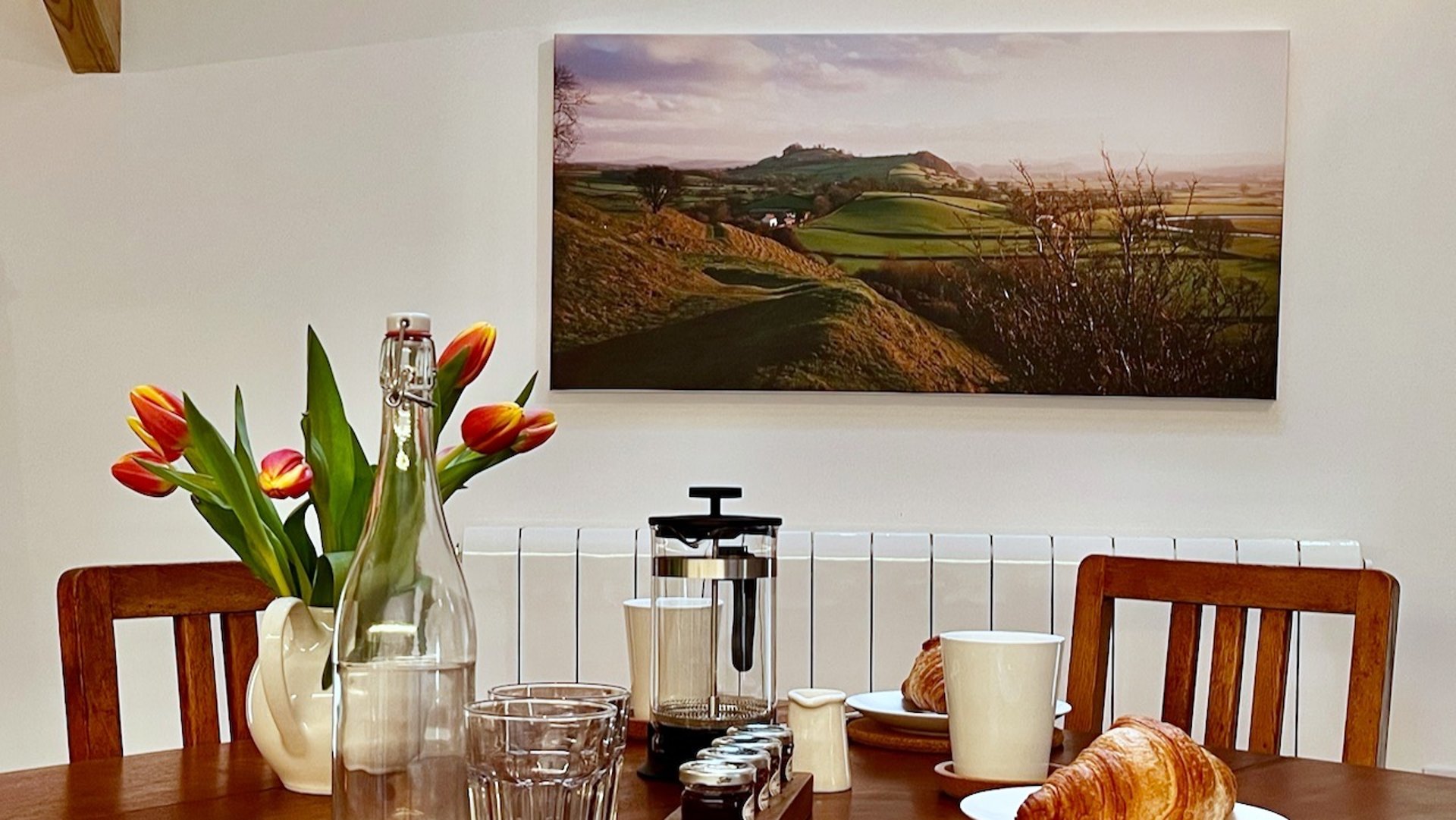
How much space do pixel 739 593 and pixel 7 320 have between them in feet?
6.86

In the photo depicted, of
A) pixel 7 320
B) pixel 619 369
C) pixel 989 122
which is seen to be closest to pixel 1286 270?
pixel 989 122

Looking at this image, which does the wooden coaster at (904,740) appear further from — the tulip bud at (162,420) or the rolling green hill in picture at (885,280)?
the rolling green hill in picture at (885,280)

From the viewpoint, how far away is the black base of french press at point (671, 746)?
4.00 ft

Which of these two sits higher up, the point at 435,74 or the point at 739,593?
the point at 435,74

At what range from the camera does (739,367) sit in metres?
2.73

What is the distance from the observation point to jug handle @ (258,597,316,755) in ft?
3.68

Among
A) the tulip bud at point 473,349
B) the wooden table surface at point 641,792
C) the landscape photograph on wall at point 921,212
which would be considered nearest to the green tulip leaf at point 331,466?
the tulip bud at point 473,349

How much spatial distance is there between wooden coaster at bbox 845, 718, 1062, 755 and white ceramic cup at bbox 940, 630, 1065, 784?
184 millimetres

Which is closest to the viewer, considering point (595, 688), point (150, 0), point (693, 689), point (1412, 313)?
point (595, 688)

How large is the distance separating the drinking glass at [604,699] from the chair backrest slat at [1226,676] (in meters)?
1.02

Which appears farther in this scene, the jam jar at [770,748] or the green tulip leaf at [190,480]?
the green tulip leaf at [190,480]

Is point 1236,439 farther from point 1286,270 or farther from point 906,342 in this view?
point 906,342

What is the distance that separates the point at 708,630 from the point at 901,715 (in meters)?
0.27

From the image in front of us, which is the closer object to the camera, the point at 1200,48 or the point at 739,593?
the point at 739,593
